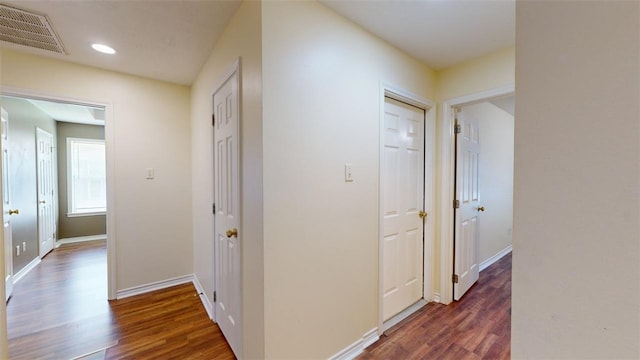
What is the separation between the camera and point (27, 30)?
5.93 feet

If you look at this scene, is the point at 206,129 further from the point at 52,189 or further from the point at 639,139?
the point at 52,189

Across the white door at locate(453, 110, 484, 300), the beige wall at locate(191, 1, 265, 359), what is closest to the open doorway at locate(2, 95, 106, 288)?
the beige wall at locate(191, 1, 265, 359)

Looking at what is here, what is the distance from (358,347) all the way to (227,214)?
4.48 ft

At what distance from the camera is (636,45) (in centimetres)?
38

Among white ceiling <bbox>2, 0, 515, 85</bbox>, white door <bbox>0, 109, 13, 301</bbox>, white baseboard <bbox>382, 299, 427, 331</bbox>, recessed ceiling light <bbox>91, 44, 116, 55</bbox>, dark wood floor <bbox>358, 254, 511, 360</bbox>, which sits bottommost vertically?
dark wood floor <bbox>358, 254, 511, 360</bbox>

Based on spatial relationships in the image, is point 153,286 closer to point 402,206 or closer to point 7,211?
point 7,211

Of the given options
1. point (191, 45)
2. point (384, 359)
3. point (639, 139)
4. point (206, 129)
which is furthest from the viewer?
point (206, 129)

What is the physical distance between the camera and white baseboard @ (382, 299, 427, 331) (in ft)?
6.84

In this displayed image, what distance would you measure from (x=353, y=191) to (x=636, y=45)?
1.42 metres

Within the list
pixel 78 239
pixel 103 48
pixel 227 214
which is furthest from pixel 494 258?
pixel 78 239

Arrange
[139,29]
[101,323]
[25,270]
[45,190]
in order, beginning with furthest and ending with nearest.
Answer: [45,190] → [25,270] → [101,323] → [139,29]

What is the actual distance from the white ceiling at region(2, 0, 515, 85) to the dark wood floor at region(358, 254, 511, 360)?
2357mm

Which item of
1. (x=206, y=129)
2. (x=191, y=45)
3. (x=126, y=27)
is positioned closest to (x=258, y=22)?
(x=191, y=45)

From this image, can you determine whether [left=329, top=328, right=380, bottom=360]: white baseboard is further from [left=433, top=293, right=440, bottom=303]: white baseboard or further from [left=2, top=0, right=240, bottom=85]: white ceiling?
[left=2, top=0, right=240, bottom=85]: white ceiling
